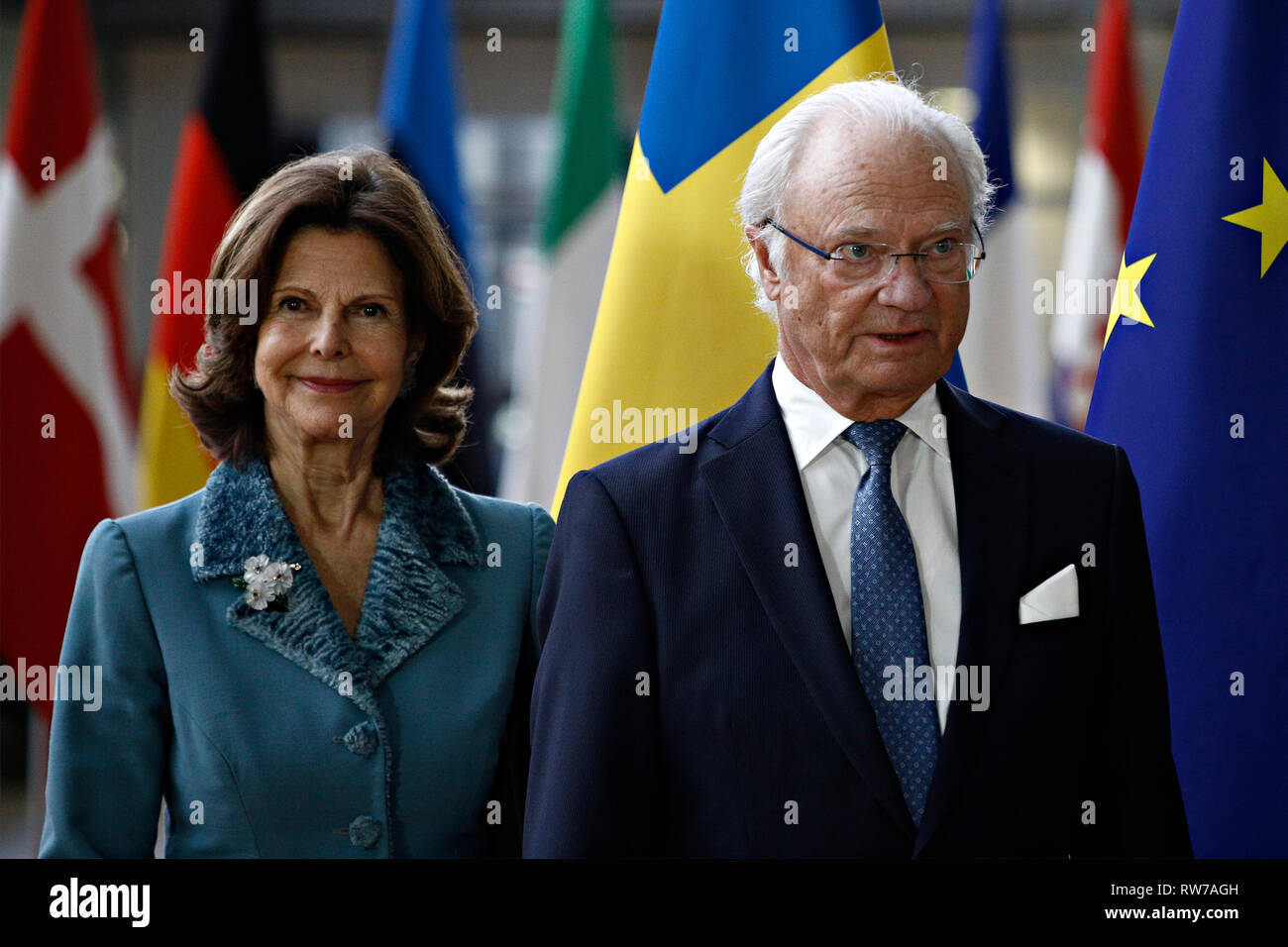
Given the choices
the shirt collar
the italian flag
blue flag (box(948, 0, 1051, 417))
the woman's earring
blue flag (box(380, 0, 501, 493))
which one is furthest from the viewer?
blue flag (box(380, 0, 501, 493))

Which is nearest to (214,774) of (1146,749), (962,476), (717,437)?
(717,437)

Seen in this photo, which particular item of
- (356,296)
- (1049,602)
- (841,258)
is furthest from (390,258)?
(1049,602)

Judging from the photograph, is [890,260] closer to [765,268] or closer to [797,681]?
[765,268]

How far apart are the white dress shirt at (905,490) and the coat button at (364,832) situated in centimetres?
59

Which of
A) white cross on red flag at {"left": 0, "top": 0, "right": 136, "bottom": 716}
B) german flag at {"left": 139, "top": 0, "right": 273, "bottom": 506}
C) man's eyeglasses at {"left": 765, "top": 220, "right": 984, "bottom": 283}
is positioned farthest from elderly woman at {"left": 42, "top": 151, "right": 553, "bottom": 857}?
white cross on red flag at {"left": 0, "top": 0, "right": 136, "bottom": 716}

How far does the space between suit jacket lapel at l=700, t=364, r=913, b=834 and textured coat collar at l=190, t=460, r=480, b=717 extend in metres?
0.39

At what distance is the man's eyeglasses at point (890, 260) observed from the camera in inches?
53.3

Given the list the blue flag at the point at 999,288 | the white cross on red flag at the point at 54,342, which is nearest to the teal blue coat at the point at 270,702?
the white cross on red flag at the point at 54,342

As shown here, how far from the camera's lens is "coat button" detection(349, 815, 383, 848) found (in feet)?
4.83

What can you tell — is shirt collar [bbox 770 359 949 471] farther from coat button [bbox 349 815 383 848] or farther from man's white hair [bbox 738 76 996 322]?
coat button [bbox 349 815 383 848]

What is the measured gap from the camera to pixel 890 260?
1.35m

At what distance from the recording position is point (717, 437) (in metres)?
1.43
